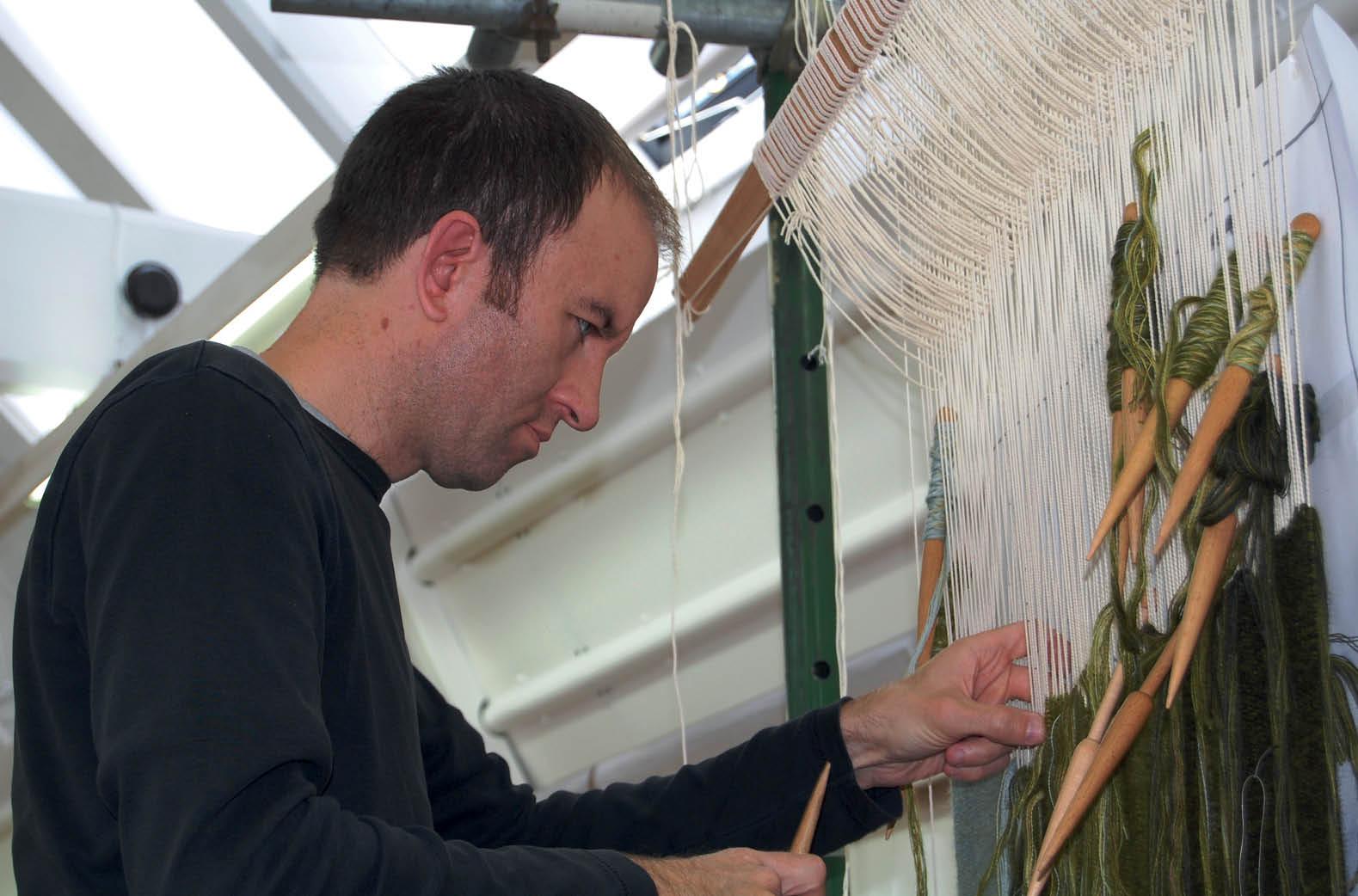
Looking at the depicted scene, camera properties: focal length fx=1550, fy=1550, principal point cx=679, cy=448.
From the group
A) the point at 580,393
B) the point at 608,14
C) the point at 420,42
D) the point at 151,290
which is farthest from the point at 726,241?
the point at 151,290

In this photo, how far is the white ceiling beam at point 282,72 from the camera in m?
2.57

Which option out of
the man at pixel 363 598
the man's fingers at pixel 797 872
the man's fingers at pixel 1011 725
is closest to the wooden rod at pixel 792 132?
the man at pixel 363 598

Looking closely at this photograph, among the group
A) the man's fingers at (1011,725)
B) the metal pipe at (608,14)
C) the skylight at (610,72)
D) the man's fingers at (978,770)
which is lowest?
the man's fingers at (978,770)

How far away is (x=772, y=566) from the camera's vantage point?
2.40 meters

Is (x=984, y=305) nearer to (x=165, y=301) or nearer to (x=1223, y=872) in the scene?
(x=1223, y=872)

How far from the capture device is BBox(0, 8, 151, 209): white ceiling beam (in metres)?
2.67

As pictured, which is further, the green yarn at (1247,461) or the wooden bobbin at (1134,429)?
the wooden bobbin at (1134,429)

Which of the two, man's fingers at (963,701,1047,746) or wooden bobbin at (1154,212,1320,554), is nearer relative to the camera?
wooden bobbin at (1154,212,1320,554)

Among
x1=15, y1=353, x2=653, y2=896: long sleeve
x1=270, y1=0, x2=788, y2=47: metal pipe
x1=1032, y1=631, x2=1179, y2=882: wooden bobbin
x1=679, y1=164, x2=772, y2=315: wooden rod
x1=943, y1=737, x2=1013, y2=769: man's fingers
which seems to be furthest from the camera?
x1=270, y1=0, x2=788, y2=47: metal pipe

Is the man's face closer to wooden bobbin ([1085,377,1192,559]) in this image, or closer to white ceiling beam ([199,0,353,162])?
wooden bobbin ([1085,377,1192,559])

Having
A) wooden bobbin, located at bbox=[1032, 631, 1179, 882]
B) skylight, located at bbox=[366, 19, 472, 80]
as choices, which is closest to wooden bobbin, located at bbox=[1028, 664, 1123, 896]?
wooden bobbin, located at bbox=[1032, 631, 1179, 882]

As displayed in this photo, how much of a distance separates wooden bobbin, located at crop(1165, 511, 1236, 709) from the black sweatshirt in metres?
0.36

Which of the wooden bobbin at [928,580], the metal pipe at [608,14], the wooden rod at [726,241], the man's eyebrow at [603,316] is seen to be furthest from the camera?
the metal pipe at [608,14]

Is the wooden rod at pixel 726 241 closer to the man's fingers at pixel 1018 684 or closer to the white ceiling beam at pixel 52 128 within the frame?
the man's fingers at pixel 1018 684
